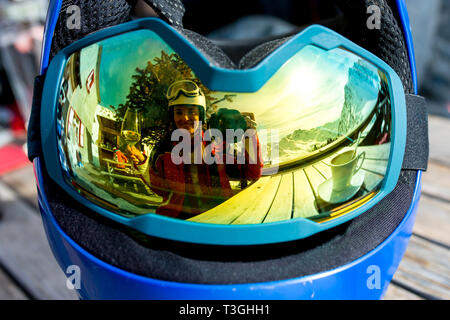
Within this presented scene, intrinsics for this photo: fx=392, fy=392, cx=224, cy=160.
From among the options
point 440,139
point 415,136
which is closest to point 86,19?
point 415,136

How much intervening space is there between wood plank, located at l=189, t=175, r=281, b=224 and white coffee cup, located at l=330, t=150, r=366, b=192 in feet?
0.25

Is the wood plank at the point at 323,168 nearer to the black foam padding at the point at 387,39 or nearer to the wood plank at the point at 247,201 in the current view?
the wood plank at the point at 247,201

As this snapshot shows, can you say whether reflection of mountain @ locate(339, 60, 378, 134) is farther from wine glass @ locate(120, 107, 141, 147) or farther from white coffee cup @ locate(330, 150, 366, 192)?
wine glass @ locate(120, 107, 141, 147)

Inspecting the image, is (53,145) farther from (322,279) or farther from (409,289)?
(409,289)

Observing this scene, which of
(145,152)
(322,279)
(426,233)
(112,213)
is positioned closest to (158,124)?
(145,152)

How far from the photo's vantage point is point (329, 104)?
1.54 ft

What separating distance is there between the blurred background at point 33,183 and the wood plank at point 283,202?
36 cm

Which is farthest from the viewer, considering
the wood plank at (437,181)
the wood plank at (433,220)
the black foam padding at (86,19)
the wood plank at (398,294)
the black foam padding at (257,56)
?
the wood plank at (437,181)

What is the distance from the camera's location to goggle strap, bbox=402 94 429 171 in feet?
1.87

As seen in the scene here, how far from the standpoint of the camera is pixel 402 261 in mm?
780

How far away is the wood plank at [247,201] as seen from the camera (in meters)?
0.47

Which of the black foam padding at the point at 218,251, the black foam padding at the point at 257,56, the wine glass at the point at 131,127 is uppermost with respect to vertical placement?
the black foam padding at the point at 257,56

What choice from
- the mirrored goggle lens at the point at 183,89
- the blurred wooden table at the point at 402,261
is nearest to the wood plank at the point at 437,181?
the blurred wooden table at the point at 402,261

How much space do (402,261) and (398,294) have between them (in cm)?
9
